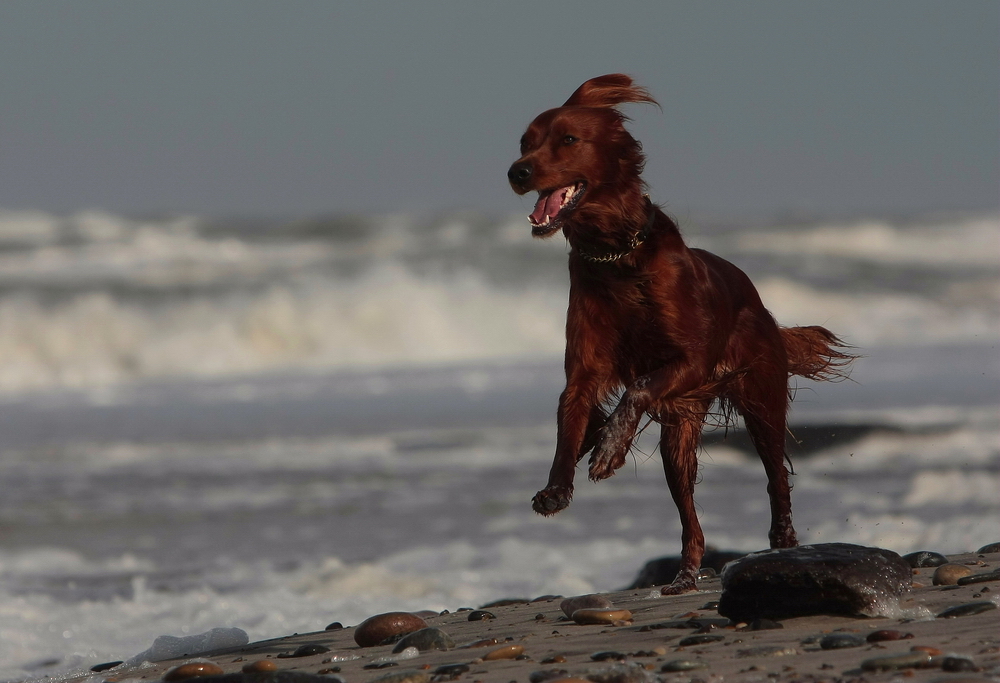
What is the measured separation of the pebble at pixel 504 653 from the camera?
163 inches

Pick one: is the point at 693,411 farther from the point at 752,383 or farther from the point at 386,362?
the point at 386,362

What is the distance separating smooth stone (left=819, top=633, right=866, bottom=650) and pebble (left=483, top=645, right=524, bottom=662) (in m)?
0.95

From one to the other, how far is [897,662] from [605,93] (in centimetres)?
249

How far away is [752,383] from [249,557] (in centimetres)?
402

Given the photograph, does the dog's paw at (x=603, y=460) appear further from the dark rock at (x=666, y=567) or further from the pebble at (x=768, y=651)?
the dark rock at (x=666, y=567)

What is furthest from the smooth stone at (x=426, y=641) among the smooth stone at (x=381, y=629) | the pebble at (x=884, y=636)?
the pebble at (x=884, y=636)

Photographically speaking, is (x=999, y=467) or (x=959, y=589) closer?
(x=959, y=589)

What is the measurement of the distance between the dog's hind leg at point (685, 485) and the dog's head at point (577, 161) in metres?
1.05

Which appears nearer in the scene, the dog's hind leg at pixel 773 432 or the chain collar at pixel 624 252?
the chain collar at pixel 624 252

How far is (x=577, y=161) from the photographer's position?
15.8ft

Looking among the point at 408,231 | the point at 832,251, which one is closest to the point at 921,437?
the point at 408,231

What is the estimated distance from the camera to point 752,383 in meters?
5.51

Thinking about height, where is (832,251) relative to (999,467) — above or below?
above

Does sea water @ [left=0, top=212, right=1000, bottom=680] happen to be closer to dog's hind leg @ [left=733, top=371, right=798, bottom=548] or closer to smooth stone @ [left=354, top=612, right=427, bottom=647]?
dog's hind leg @ [left=733, top=371, right=798, bottom=548]
